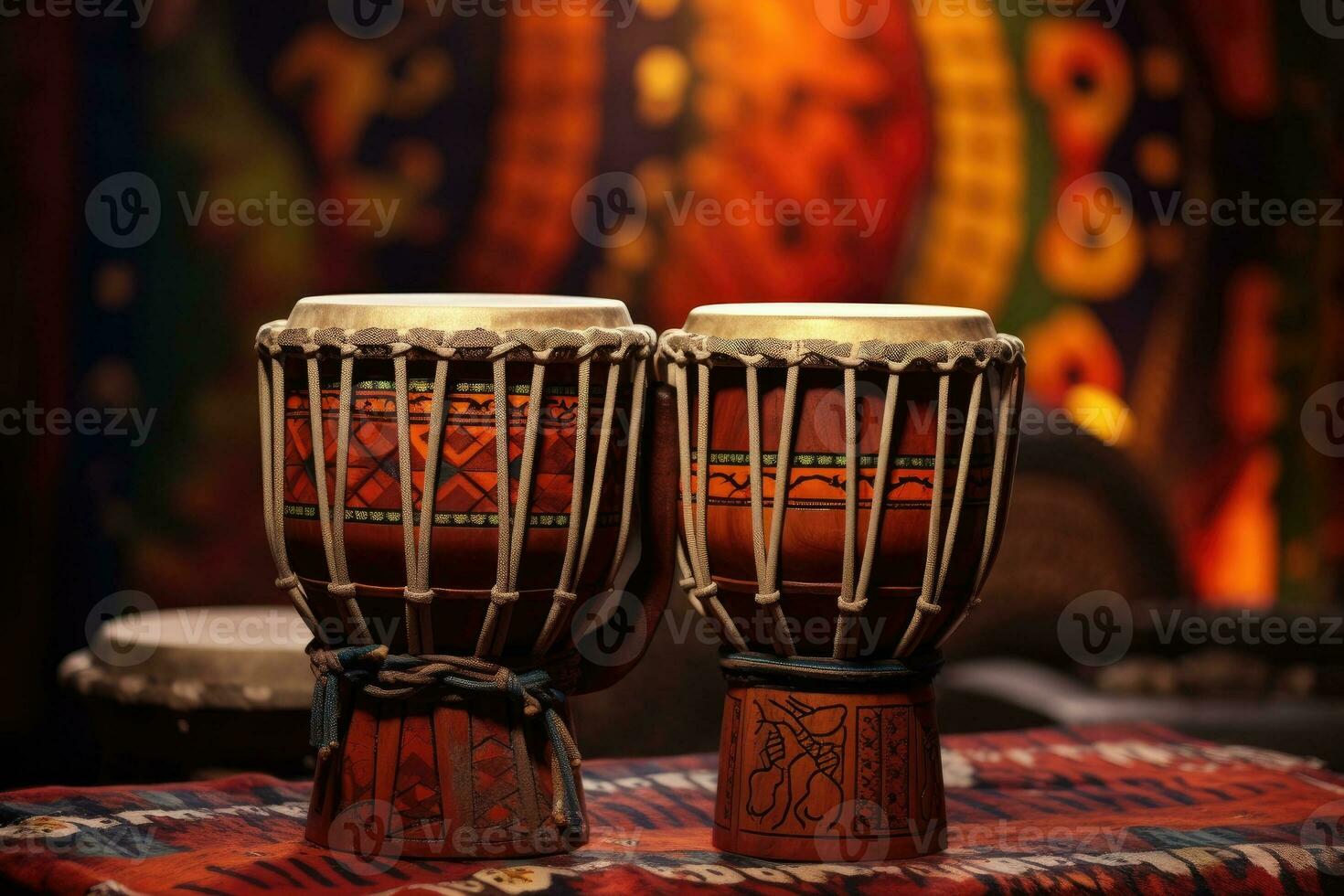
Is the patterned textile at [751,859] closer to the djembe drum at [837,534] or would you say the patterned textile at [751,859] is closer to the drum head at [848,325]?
the djembe drum at [837,534]

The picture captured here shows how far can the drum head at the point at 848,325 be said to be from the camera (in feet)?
6.01

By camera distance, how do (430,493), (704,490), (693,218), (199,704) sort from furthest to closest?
(693,218) → (199,704) → (704,490) → (430,493)

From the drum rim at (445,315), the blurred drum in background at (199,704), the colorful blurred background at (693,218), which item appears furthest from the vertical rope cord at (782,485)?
the colorful blurred background at (693,218)

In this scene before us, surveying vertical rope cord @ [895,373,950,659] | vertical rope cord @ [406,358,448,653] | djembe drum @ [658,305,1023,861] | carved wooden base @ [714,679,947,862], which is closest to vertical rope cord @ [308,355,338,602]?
vertical rope cord @ [406,358,448,653]

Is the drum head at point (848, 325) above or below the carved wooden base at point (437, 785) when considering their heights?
above

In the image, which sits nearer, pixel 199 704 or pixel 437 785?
pixel 437 785

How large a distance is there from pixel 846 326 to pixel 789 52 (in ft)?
6.15

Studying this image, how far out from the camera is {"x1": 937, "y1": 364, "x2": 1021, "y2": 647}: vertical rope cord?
1.93 meters

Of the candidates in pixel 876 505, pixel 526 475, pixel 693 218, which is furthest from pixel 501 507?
pixel 693 218

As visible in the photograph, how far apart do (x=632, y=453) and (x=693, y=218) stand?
165cm

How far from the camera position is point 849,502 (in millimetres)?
1838

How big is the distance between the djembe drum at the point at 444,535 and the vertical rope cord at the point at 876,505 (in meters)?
0.29

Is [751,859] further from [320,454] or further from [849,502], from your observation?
[320,454]

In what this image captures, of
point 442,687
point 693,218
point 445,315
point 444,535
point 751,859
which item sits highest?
point 693,218
